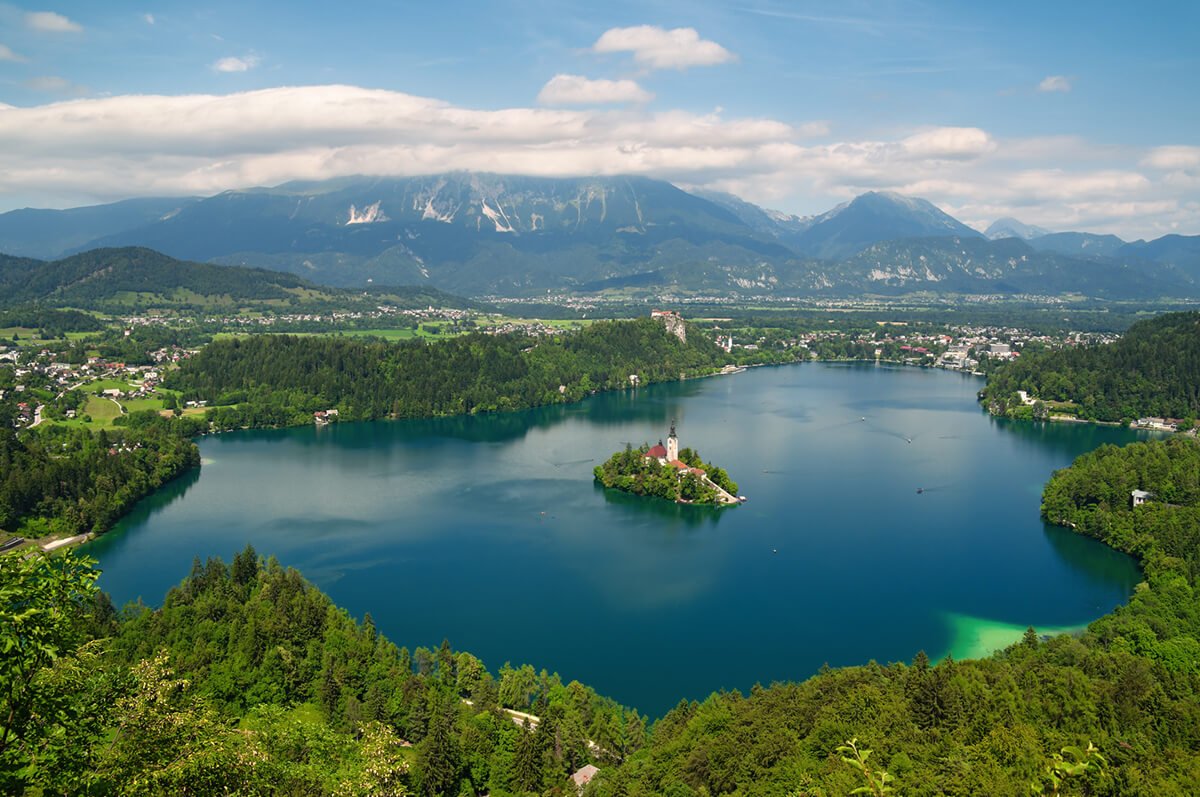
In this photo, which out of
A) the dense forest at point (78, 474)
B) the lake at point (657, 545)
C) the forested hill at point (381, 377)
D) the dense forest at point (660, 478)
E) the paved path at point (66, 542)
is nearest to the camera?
→ the lake at point (657, 545)

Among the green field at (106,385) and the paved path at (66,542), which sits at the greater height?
the green field at (106,385)

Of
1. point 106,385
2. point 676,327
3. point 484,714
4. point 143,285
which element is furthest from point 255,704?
point 143,285

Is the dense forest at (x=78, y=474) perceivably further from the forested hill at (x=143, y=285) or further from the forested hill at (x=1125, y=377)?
the forested hill at (x=143, y=285)

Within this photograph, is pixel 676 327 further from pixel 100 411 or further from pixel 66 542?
pixel 66 542

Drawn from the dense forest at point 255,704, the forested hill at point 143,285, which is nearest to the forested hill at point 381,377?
the dense forest at point 255,704

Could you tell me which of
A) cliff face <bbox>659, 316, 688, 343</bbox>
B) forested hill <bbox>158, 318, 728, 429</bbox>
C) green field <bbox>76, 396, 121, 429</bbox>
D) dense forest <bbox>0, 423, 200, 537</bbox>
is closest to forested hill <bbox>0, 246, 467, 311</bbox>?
forested hill <bbox>158, 318, 728, 429</bbox>

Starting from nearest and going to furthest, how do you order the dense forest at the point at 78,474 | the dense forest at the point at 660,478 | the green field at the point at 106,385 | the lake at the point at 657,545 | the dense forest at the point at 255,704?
the dense forest at the point at 255,704
the lake at the point at 657,545
the dense forest at the point at 78,474
the dense forest at the point at 660,478
the green field at the point at 106,385
